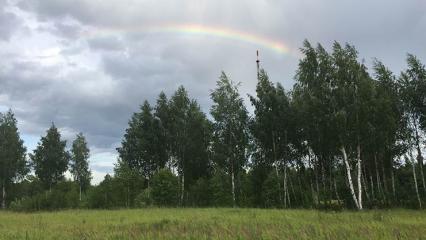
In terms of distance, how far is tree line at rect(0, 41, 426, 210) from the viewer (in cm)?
4003

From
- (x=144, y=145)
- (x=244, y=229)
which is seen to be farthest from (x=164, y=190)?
(x=244, y=229)

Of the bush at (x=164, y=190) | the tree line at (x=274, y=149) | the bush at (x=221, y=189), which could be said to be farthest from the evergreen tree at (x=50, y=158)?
the bush at (x=221, y=189)

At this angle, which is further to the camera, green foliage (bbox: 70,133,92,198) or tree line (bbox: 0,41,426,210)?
green foliage (bbox: 70,133,92,198)

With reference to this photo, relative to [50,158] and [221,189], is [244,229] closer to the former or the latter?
[221,189]

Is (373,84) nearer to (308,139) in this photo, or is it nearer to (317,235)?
(308,139)

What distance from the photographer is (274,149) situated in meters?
49.4

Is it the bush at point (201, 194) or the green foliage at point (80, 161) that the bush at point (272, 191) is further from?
the green foliage at point (80, 161)

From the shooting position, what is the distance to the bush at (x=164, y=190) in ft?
174

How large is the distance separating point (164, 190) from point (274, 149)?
13.7m

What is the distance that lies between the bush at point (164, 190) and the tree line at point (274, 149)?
0.38 ft

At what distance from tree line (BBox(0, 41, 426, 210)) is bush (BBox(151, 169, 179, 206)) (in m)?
0.12

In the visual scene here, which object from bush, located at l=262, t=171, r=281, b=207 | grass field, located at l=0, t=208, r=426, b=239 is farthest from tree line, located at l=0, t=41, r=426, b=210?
grass field, located at l=0, t=208, r=426, b=239

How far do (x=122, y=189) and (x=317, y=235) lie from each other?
156 ft

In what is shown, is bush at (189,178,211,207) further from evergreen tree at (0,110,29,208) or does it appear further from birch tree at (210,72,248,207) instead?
evergreen tree at (0,110,29,208)
